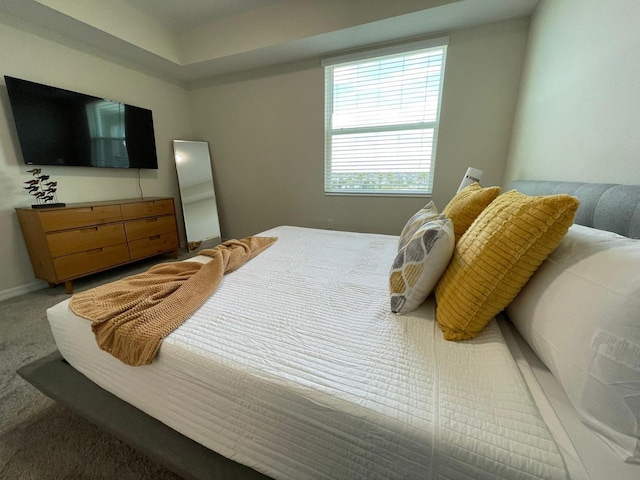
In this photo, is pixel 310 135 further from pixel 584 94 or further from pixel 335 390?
pixel 335 390

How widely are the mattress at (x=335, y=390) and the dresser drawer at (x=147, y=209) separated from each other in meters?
2.14

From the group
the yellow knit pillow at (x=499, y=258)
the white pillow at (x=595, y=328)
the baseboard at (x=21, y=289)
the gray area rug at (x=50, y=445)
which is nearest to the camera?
the white pillow at (x=595, y=328)

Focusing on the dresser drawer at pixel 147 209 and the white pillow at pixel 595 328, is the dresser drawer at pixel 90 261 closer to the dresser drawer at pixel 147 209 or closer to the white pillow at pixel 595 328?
the dresser drawer at pixel 147 209

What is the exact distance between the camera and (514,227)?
705 millimetres

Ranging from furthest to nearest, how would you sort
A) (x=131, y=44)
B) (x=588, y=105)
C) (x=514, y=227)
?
(x=131, y=44) < (x=588, y=105) < (x=514, y=227)

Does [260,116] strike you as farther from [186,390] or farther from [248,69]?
[186,390]

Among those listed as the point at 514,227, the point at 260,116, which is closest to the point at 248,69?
the point at 260,116

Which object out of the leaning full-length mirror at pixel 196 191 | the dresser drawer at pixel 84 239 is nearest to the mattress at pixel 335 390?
the dresser drawer at pixel 84 239

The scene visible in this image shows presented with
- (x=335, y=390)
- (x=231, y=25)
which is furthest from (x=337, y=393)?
(x=231, y=25)

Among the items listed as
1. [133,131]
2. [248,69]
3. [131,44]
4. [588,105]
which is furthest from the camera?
[248,69]

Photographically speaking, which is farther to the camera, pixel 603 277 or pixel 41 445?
pixel 41 445

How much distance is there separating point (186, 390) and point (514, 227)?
3.51 feet

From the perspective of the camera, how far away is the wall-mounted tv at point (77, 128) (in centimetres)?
222

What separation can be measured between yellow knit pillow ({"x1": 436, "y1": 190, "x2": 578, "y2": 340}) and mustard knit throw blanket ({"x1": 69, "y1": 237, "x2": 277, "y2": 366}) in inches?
37.0
